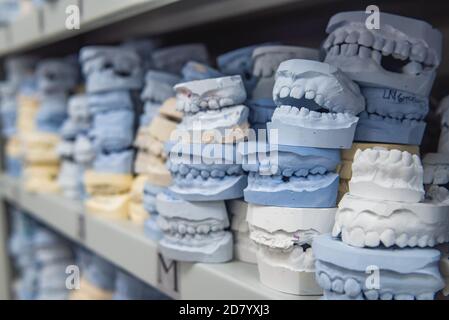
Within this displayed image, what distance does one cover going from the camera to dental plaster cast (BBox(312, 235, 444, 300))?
1.77ft

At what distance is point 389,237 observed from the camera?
0.54 meters

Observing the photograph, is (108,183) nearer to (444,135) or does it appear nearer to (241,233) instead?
(241,233)

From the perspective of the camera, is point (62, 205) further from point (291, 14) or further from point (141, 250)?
point (291, 14)

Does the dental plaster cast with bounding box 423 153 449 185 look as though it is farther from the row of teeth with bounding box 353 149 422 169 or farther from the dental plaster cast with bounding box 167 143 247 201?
the dental plaster cast with bounding box 167 143 247 201

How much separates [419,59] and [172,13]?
485mm

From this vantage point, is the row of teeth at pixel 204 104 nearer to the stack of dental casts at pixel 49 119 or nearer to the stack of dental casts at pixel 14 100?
the stack of dental casts at pixel 49 119

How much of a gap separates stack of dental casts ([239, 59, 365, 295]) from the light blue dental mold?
20 mm

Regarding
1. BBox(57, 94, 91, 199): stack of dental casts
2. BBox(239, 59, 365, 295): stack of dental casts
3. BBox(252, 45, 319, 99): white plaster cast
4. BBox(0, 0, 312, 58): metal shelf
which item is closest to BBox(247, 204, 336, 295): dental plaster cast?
BBox(239, 59, 365, 295): stack of dental casts

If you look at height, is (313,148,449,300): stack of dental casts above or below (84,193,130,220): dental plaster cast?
above

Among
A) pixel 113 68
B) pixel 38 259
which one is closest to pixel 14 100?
pixel 38 259

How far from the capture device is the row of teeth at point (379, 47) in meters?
0.62

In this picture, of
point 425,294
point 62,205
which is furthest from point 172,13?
point 425,294

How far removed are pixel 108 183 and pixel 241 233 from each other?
40 centimetres

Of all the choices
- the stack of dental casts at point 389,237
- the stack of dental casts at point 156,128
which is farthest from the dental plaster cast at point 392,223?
the stack of dental casts at point 156,128
